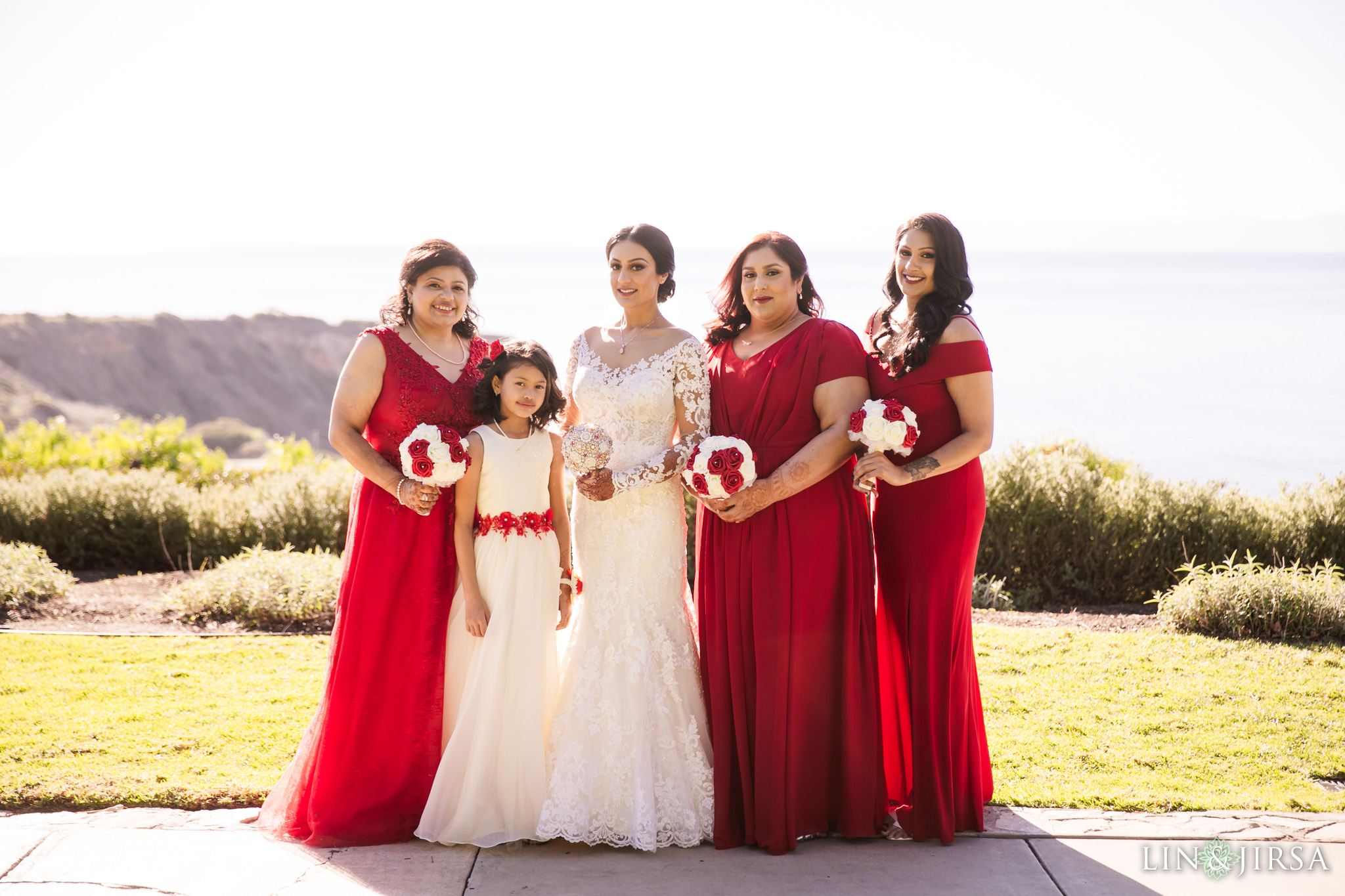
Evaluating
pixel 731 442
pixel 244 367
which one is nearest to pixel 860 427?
pixel 731 442

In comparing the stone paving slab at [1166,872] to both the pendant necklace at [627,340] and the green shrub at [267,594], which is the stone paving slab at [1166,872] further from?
the green shrub at [267,594]

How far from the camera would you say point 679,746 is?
13.3 feet

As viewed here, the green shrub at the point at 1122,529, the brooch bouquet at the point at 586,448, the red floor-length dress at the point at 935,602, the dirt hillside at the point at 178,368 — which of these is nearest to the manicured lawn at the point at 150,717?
the brooch bouquet at the point at 586,448

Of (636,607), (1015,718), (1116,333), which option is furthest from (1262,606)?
(1116,333)

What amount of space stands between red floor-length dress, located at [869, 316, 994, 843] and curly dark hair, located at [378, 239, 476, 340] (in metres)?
1.83

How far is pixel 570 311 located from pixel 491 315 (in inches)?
279

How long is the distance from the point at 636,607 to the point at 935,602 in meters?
1.23

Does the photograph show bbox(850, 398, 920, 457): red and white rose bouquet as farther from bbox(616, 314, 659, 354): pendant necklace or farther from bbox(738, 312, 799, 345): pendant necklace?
bbox(616, 314, 659, 354): pendant necklace

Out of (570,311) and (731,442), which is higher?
(570,311)

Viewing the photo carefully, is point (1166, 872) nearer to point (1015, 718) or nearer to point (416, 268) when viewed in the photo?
point (1015, 718)

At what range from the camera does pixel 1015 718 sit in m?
5.59

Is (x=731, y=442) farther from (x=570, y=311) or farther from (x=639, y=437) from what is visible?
(x=570, y=311)

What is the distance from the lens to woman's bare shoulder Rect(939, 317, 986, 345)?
4.03 metres

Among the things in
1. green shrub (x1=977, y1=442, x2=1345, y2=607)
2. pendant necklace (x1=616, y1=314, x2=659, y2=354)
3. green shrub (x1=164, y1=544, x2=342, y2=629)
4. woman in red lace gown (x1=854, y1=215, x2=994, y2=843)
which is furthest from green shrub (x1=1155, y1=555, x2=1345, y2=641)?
green shrub (x1=164, y1=544, x2=342, y2=629)
